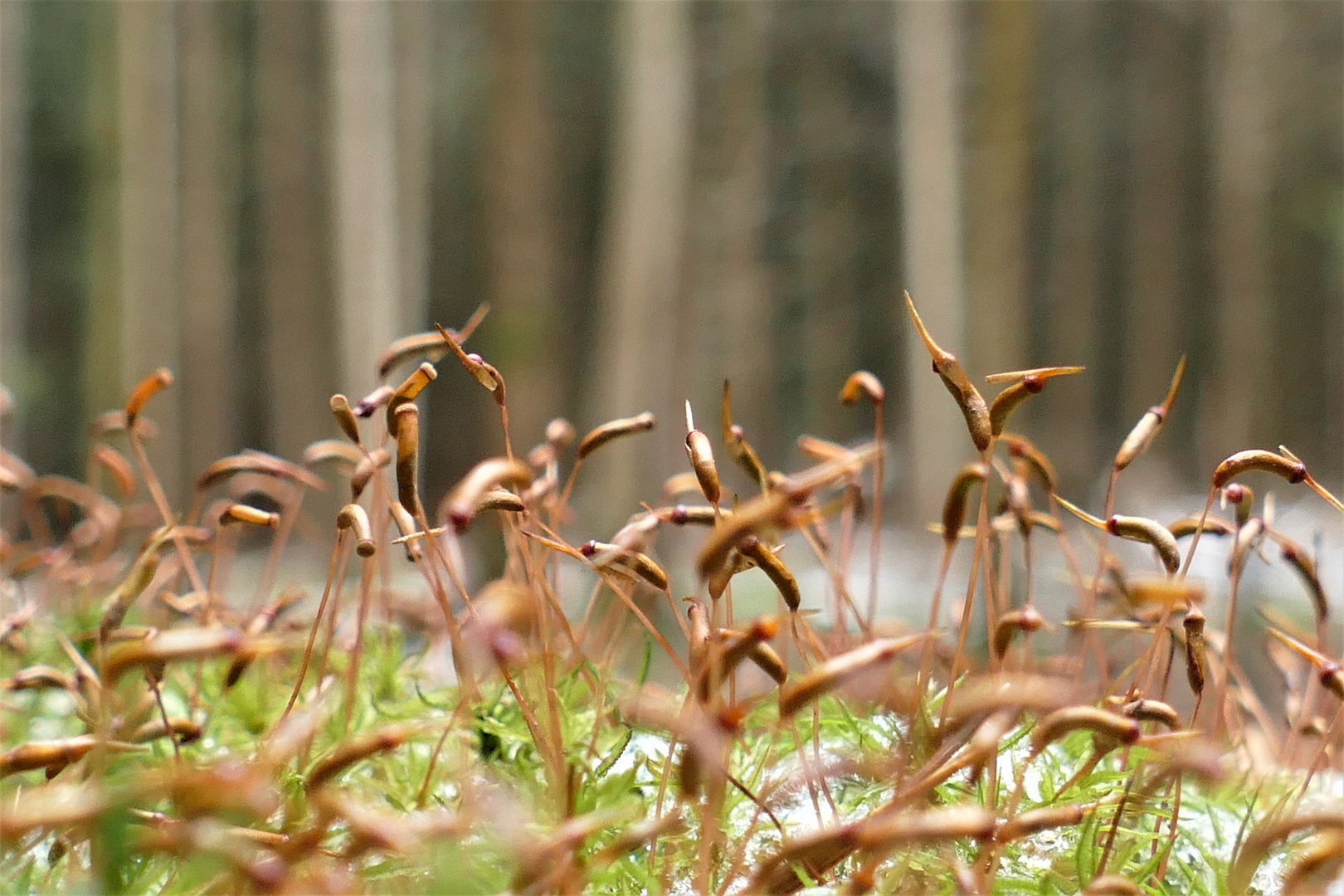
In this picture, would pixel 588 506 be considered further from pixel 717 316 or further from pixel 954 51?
pixel 954 51

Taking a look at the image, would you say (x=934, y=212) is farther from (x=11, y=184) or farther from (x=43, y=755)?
(x=43, y=755)

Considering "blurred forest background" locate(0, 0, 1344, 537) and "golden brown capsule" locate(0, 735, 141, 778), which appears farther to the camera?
"blurred forest background" locate(0, 0, 1344, 537)

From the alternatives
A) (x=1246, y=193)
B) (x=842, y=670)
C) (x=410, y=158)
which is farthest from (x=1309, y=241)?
(x=842, y=670)

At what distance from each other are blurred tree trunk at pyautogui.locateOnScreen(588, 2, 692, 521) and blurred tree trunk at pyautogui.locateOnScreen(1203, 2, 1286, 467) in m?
5.16

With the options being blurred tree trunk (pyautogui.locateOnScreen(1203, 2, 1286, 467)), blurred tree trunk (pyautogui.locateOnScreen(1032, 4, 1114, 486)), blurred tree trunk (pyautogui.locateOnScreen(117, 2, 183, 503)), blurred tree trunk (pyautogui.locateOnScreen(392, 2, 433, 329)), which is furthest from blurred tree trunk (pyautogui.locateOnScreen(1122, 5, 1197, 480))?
blurred tree trunk (pyautogui.locateOnScreen(117, 2, 183, 503))

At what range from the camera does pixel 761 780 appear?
539 mm

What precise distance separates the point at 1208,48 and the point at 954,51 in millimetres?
4904

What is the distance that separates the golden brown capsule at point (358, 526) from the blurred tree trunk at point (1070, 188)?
10.1m

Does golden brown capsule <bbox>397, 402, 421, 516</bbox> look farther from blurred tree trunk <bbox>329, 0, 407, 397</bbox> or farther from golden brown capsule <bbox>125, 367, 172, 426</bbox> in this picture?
blurred tree trunk <bbox>329, 0, 407, 397</bbox>

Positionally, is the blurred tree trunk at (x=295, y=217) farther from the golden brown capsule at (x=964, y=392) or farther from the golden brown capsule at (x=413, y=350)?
the golden brown capsule at (x=964, y=392)

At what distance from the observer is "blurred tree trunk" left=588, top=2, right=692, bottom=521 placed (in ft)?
16.2

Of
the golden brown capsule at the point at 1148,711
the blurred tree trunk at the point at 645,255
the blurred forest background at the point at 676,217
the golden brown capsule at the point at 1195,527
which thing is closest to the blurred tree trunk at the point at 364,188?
the blurred forest background at the point at 676,217

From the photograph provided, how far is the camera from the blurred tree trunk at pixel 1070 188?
10.2 m

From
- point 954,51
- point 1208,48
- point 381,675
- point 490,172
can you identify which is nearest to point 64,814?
point 381,675
